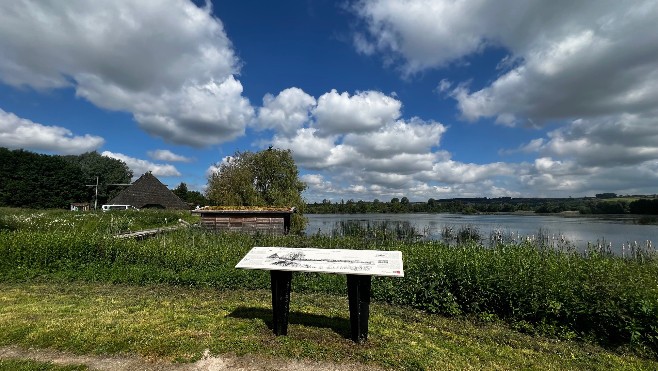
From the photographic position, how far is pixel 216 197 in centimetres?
3475

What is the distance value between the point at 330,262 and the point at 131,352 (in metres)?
2.98

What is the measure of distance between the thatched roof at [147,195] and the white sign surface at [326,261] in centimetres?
4647

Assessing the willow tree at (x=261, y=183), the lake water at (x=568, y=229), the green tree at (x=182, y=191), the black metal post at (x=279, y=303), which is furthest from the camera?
the green tree at (x=182, y=191)

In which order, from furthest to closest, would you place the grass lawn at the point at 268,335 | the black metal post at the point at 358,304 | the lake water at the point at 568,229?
the lake water at the point at 568,229, the black metal post at the point at 358,304, the grass lawn at the point at 268,335

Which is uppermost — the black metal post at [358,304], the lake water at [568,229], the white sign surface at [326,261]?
the white sign surface at [326,261]

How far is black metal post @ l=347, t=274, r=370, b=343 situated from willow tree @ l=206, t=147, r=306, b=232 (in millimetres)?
27696

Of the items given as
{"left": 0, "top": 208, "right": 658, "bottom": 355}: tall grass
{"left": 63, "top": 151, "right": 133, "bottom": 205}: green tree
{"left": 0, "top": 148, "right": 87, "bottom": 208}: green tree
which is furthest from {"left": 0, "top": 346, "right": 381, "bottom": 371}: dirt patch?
{"left": 63, "top": 151, "right": 133, "bottom": 205}: green tree

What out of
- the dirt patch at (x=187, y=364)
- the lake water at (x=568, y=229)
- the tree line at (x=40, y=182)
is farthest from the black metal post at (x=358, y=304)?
the tree line at (x=40, y=182)

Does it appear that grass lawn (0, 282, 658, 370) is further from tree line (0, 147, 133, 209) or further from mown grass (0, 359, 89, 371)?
tree line (0, 147, 133, 209)

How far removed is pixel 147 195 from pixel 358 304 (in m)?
48.3

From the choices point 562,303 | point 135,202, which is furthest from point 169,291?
point 135,202

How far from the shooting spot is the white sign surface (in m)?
5.09

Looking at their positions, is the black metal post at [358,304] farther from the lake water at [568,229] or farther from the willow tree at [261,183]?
the willow tree at [261,183]

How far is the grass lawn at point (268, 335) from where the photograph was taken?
199 inches
